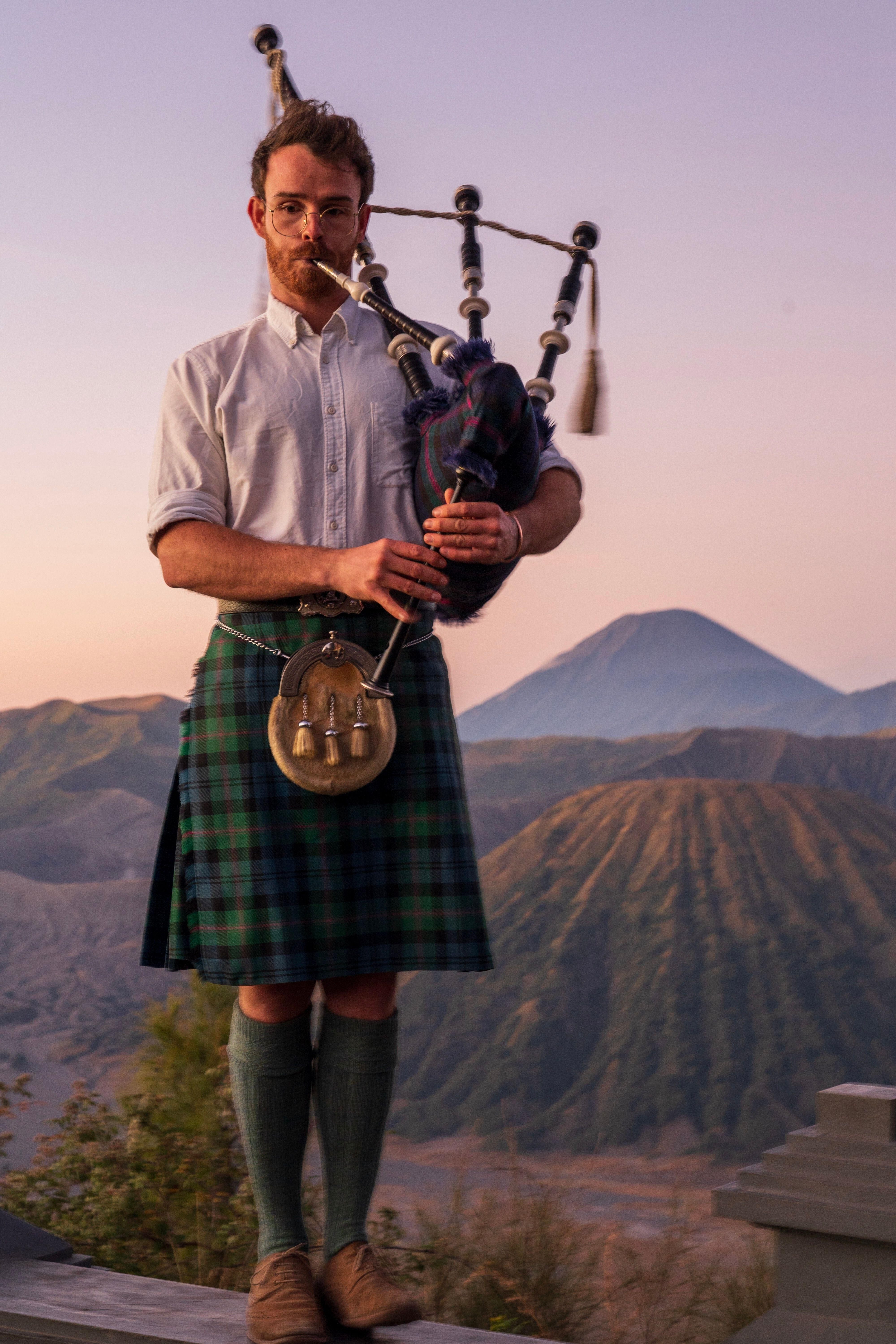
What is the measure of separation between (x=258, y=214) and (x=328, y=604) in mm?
601

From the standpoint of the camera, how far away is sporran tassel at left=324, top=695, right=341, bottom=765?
1663mm

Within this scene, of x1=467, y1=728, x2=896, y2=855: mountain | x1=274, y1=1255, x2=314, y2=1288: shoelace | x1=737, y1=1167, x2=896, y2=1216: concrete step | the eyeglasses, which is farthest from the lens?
A: x1=467, y1=728, x2=896, y2=855: mountain

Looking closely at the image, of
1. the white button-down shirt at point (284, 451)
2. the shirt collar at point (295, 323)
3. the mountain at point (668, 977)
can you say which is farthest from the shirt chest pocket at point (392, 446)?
the mountain at point (668, 977)

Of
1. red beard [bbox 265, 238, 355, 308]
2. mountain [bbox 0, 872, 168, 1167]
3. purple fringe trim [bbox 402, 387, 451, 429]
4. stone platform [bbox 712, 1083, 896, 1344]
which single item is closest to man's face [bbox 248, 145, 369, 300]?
red beard [bbox 265, 238, 355, 308]

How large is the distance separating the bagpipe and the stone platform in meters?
0.76

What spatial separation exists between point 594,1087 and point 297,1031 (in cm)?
950

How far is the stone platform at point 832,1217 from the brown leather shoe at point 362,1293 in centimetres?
44

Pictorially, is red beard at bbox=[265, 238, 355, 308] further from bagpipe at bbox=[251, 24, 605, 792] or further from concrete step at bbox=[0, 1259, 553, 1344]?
concrete step at bbox=[0, 1259, 553, 1344]

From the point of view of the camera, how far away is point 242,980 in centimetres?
167

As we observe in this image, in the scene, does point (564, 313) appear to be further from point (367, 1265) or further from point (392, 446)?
point (367, 1265)

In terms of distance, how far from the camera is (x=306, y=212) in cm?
175

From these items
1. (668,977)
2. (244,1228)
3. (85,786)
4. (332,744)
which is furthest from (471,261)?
(85,786)

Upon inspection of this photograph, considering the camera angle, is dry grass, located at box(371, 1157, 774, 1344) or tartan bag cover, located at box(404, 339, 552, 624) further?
dry grass, located at box(371, 1157, 774, 1344)

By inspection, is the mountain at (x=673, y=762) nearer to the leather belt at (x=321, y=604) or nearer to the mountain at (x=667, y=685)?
the mountain at (x=667, y=685)
